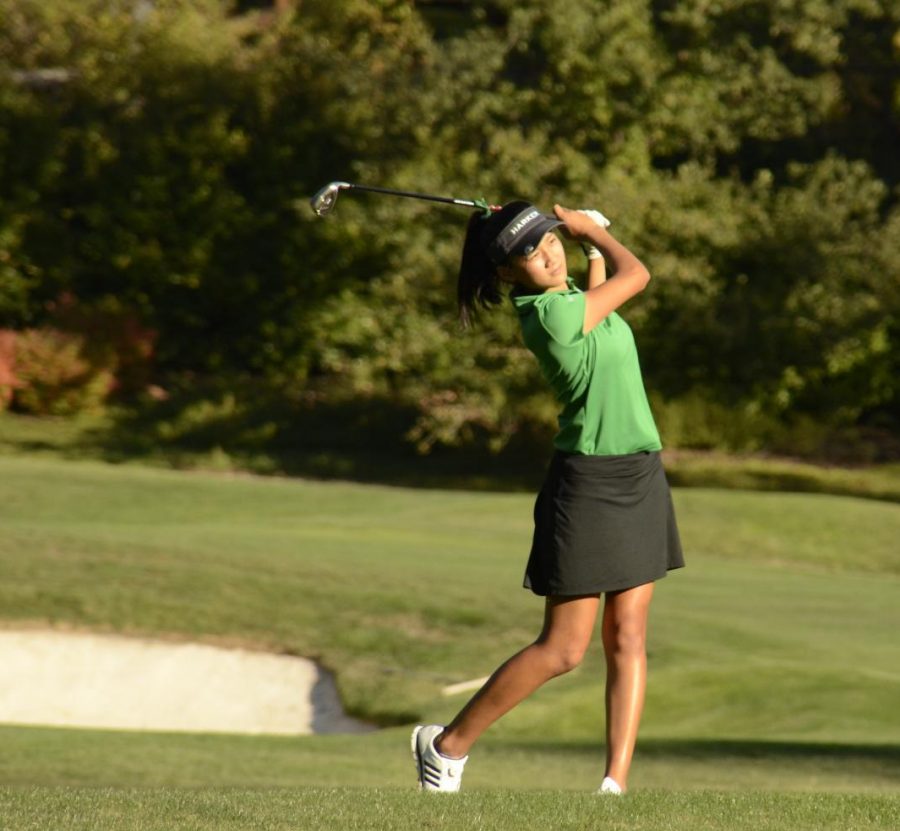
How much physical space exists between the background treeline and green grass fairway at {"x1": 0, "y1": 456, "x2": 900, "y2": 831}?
4.60m

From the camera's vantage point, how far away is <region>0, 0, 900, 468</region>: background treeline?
72.6 feet

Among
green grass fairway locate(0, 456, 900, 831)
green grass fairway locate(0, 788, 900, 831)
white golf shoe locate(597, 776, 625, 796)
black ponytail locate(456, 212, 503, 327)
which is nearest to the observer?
green grass fairway locate(0, 788, 900, 831)

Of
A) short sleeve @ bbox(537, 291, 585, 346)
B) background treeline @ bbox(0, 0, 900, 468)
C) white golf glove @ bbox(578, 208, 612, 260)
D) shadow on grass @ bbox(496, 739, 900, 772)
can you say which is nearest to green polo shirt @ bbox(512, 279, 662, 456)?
short sleeve @ bbox(537, 291, 585, 346)

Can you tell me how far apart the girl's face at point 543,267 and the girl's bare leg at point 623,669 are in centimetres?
94

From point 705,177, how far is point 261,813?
2010 centimetres

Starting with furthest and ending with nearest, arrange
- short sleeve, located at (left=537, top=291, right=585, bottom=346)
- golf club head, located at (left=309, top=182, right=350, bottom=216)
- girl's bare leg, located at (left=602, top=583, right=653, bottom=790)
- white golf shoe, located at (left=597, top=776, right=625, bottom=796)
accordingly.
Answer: golf club head, located at (left=309, top=182, right=350, bottom=216) → girl's bare leg, located at (left=602, top=583, right=653, bottom=790) → white golf shoe, located at (left=597, top=776, right=625, bottom=796) → short sleeve, located at (left=537, top=291, right=585, bottom=346)

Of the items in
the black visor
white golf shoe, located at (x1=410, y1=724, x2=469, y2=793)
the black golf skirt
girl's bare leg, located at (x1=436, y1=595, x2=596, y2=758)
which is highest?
the black visor

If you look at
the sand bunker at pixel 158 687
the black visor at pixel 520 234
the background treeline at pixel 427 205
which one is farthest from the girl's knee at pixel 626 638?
the background treeline at pixel 427 205

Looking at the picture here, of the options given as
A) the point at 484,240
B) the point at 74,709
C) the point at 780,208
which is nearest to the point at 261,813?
the point at 484,240

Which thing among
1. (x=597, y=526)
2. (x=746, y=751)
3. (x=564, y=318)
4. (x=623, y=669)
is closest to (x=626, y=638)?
(x=623, y=669)

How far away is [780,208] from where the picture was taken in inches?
883

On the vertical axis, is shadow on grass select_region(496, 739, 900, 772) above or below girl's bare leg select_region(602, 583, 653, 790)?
below

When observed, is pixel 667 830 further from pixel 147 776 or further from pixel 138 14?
pixel 138 14

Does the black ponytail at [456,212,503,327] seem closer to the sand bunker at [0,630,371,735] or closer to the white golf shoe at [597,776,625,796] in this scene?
the white golf shoe at [597,776,625,796]
